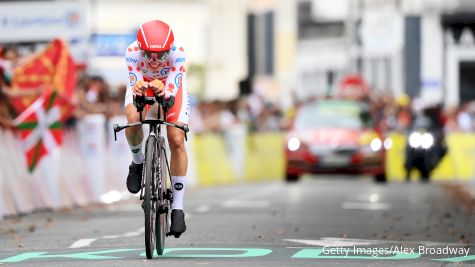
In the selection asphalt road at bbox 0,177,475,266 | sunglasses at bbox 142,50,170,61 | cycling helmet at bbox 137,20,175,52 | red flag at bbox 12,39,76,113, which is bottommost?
asphalt road at bbox 0,177,475,266

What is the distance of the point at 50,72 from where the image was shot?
2377cm

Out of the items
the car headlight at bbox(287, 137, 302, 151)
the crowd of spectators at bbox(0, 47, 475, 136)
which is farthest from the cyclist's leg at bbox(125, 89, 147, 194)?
the car headlight at bbox(287, 137, 302, 151)

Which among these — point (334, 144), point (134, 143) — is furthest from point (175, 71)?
point (334, 144)

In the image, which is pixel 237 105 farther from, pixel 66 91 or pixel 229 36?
pixel 229 36

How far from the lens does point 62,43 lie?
24359 millimetres

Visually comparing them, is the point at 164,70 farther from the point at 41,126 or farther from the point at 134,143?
the point at 41,126

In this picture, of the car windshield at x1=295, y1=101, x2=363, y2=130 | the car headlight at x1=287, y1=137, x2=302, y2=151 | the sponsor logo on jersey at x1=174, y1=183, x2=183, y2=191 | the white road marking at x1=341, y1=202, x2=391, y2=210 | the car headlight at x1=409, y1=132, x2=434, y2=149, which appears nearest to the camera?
the sponsor logo on jersey at x1=174, y1=183, x2=183, y2=191

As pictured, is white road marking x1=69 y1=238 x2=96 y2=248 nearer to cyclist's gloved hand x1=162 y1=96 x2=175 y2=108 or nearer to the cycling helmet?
cyclist's gloved hand x1=162 y1=96 x2=175 y2=108

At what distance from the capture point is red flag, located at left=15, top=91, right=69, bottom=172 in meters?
22.2

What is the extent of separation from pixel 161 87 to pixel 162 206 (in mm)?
952

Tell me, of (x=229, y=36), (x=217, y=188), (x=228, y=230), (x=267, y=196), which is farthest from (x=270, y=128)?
(x=229, y=36)

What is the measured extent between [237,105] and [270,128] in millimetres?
3759

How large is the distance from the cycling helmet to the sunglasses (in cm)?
11

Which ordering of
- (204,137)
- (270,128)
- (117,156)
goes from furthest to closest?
(270,128) < (204,137) < (117,156)
